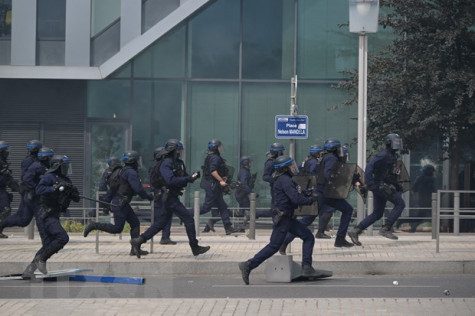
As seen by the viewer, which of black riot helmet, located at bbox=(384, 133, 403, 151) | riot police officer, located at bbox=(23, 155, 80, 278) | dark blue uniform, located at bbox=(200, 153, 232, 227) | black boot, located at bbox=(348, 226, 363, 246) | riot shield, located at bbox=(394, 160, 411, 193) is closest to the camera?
riot police officer, located at bbox=(23, 155, 80, 278)

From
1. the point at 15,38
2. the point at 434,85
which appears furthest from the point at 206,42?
the point at 434,85

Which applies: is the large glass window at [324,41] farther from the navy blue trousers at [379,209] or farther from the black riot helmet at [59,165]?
the black riot helmet at [59,165]

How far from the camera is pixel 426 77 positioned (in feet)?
81.5

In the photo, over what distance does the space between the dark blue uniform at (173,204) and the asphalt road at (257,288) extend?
4.50ft

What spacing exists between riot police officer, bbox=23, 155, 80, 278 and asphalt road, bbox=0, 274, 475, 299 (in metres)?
0.37

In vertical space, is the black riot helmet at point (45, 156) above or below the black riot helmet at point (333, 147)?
below

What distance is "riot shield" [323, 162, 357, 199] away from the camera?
18516 millimetres

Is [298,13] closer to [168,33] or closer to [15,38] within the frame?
[168,33]

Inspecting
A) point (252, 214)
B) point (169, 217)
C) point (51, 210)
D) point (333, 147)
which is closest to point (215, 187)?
point (252, 214)

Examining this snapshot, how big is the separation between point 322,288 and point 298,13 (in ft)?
47.6

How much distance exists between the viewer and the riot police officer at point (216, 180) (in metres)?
→ 22.6

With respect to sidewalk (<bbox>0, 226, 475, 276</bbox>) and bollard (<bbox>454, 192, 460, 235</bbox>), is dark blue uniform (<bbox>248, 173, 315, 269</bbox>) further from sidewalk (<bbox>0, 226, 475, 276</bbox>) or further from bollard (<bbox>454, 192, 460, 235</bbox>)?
bollard (<bbox>454, 192, 460, 235</bbox>)

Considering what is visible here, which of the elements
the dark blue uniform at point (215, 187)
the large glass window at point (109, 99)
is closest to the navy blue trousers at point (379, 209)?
the dark blue uniform at point (215, 187)

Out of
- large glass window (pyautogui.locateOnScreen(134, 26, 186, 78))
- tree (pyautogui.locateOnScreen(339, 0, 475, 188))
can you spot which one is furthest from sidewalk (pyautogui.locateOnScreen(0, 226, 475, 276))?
large glass window (pyautogui.locateOnScreen(134, 26, 186, 78))
